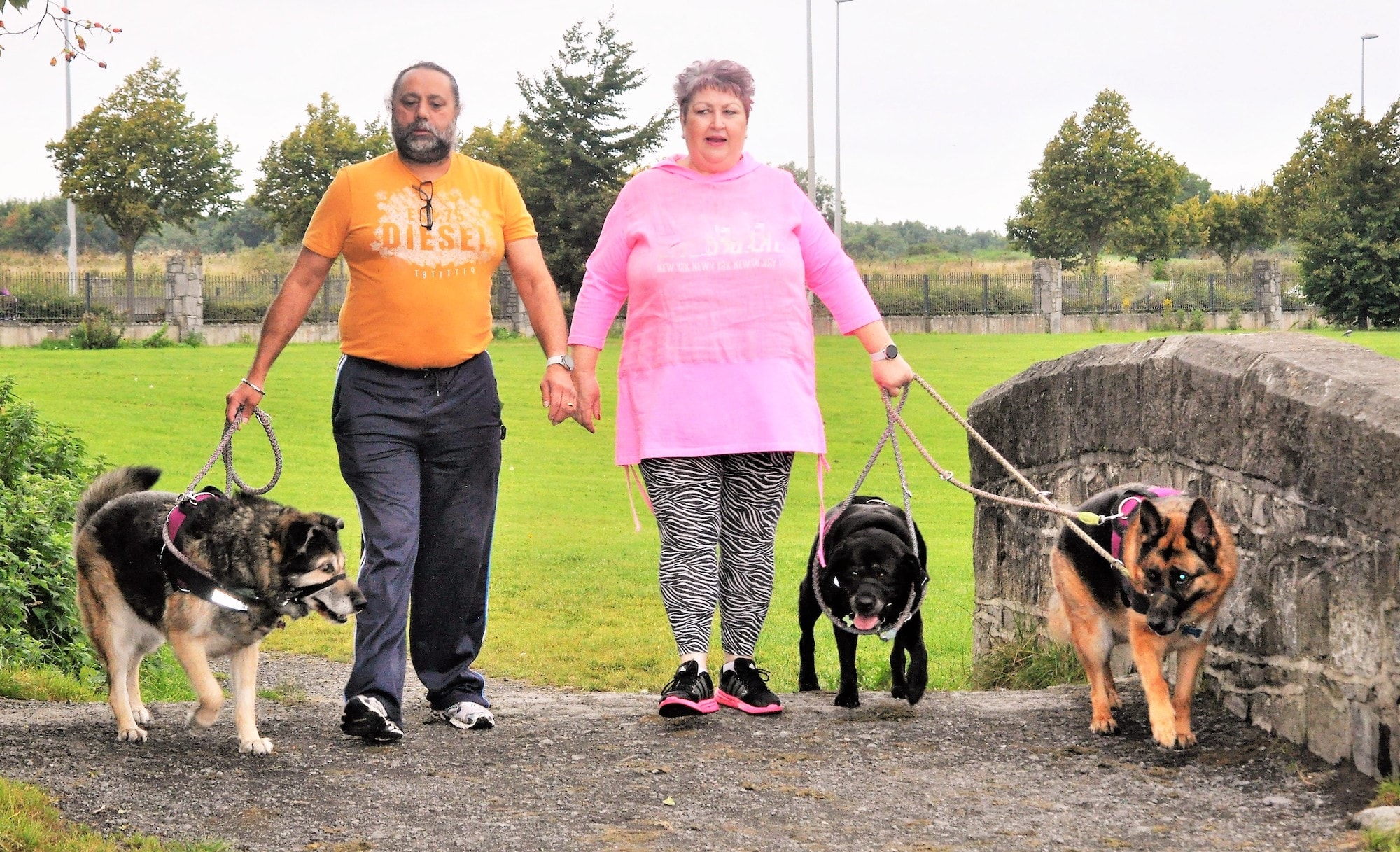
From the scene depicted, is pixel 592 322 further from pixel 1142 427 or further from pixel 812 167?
pixel 812 167

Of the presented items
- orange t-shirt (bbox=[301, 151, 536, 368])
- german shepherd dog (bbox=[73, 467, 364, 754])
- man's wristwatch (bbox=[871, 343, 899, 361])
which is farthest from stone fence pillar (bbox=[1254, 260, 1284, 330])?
german shepherd dog (bbox=[73, 467, 364, 754])

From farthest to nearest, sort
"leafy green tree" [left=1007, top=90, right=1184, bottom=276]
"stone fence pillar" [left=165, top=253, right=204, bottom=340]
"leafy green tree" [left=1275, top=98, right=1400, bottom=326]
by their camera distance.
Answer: "leafy green tree" [left=1007, top=90, right=1184, bottom=276]
"stone fence pillar" [left=165, top=253, right=204, bottom=340]
"leafy green tree" [left=1275, top=98, right=1400, bottom=326]

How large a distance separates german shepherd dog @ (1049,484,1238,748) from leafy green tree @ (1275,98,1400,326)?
3561 centimetres

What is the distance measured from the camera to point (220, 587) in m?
4.70

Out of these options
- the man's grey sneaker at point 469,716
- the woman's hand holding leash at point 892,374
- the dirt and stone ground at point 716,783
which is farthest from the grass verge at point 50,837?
the woman's hand holding leash at point 892,374

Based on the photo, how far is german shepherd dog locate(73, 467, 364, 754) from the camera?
472 cm

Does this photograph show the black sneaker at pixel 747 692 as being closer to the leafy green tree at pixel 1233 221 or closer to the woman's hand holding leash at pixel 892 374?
the woman's hand holding leash at pixel 892 374

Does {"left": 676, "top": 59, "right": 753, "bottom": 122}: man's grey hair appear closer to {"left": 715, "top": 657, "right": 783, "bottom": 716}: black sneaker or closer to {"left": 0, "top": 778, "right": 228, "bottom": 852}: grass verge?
{"left": 715, "top": 657, "right": 783, "bottom": 716}: black sneaker

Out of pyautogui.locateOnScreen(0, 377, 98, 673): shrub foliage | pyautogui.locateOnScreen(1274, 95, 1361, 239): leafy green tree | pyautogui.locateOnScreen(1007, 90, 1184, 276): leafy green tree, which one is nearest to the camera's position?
pyautogui.locateOnScreen(0, 377, 98, 673): shrub foliage

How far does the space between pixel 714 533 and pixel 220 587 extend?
170 cm

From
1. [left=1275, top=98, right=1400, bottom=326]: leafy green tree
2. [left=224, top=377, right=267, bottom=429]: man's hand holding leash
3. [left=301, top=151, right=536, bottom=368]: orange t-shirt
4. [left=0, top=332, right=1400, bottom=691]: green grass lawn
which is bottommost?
[left=0, top=332, right=1400, bottom=691]: green grass lawn

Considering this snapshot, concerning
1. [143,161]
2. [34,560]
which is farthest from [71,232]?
[34,560]

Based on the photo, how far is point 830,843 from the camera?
12.6 ft

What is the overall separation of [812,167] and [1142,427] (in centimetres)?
3357
